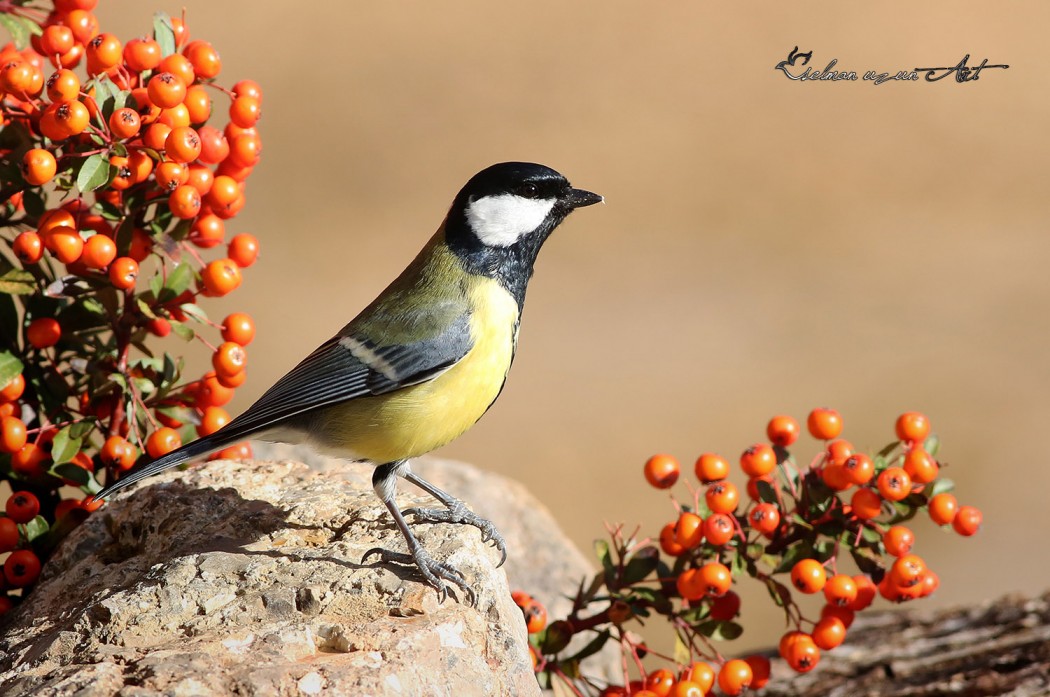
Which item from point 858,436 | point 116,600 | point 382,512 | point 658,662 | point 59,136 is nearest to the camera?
point 116,600

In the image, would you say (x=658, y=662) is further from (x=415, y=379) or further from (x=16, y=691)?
(x=16, y=691)

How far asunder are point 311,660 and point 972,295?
8.08 meters

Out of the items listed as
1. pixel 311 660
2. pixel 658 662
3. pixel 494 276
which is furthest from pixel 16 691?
pixel 658 662

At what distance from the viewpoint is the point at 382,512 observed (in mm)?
3064

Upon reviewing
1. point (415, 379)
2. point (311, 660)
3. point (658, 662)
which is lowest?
point (658, 662)

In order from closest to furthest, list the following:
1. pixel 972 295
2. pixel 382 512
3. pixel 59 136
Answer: pixel 59 136 → pixel 382 512 → pixel 972 295

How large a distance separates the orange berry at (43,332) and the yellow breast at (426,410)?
79 cm

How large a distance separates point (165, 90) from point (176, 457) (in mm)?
956

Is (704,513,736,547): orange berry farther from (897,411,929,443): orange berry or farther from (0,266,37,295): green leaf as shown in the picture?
(0,266,37,295): green leaf

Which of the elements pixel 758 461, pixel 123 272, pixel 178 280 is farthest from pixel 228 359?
pixel 758 461

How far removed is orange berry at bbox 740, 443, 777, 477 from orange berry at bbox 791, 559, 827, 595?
0.28m

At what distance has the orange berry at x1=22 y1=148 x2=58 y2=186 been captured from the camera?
2.84m

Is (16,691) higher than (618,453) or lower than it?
lower

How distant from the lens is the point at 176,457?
283 cm
